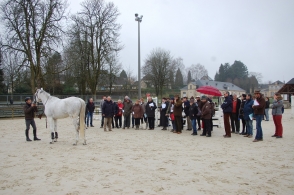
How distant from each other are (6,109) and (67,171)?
19399mm

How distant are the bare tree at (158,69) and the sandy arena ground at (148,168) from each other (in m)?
29.4

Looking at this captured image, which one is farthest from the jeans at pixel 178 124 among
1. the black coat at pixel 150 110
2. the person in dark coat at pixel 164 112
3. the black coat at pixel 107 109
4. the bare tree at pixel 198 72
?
the bare tree at pixel 198 72

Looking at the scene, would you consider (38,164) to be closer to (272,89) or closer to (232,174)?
(232,174)

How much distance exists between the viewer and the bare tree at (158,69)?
38.6 meters

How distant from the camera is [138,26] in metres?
18.9

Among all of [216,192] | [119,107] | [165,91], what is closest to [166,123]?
[119,107]

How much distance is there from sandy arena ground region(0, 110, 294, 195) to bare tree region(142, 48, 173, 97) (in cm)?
2941

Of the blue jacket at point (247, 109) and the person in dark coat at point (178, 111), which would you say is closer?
the blue jacket at point (247, 109)

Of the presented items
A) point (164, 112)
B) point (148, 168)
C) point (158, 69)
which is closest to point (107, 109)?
point (164, 112)

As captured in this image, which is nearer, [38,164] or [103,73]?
[38,164]

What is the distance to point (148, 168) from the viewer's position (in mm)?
6039

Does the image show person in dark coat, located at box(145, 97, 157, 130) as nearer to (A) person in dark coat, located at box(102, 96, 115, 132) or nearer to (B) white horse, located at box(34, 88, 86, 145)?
(A) person in dark coat, located at box(102, 96, 115, 132)

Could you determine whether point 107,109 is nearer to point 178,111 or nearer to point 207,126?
point 178,111

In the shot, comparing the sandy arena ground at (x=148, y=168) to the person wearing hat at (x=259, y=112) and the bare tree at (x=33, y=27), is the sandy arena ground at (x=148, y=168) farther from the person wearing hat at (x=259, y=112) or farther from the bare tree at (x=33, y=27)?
the bare tree at (x=33, y=27)
